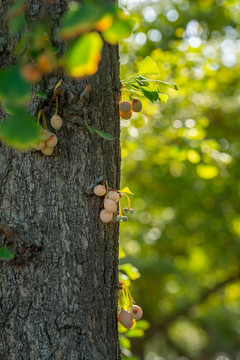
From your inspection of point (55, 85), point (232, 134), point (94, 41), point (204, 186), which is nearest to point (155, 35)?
point (232, 134)

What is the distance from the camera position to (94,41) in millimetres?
666

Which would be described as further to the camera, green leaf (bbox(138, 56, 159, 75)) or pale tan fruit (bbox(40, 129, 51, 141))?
green leaf (bbox(138, 56, 159, 75))

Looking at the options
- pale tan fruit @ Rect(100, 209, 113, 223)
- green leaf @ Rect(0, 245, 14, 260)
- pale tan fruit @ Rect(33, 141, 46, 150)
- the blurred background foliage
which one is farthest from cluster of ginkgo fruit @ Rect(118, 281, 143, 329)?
the blurred background foliage

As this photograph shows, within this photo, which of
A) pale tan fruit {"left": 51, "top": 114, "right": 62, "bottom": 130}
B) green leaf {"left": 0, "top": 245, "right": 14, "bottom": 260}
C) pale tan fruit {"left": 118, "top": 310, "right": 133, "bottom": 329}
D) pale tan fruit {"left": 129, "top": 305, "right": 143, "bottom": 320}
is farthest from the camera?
pale tan fruit {"left": 129, "top": 305, "right": 143, "bottom": 320}

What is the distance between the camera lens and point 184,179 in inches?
300

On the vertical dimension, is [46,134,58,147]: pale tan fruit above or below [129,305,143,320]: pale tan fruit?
above

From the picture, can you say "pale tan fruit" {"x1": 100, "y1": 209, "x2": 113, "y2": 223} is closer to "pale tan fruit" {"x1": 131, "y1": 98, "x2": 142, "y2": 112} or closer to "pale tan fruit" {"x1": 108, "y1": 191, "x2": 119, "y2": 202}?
"pale tan fruit" {"x1": 108, "y1": 191, "x2": 119, "y2": 202}

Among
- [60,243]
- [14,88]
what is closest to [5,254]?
[60,243]

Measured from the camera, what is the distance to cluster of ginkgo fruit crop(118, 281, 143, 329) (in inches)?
63.9

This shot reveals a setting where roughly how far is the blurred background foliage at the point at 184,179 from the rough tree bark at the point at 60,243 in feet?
8.55

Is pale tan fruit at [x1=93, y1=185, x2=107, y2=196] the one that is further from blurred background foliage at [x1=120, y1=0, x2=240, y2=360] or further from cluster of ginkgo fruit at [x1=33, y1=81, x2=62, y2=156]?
blurred background foliage at [x1=120, y1=0, x2=240, y2=360]

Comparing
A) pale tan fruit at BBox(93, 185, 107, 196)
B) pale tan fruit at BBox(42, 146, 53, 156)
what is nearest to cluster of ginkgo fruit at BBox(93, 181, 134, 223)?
pale tan fruit at BBox(93, 185, 107, 196)

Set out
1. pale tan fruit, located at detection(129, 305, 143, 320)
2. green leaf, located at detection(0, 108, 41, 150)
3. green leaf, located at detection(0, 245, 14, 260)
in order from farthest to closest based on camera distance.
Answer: pale tan fruit, located at detection(129, 305, 143, 320) → green leaf, located at detection(0, 245, 14, 260) → green leaf, located at detection(0, 108, 41, 150)

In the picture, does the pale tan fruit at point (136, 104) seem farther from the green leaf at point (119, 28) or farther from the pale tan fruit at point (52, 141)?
the green leaf at point (119, 28)
